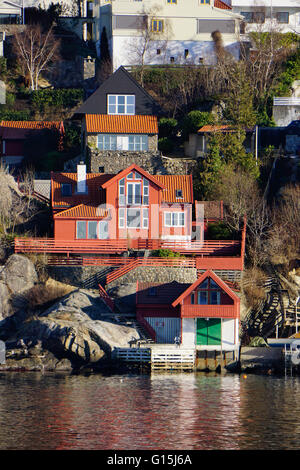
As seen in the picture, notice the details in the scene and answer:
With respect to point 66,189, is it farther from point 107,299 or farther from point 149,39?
point 149,39

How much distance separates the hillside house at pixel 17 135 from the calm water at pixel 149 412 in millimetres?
31790

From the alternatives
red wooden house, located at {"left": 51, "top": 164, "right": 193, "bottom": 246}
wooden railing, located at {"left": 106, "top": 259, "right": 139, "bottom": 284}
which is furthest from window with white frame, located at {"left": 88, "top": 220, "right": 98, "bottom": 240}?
wooden railing, located at {"left": 106, "top": 259, "right": 139, "bottom": 284}

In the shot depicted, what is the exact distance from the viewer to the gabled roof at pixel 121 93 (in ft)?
265

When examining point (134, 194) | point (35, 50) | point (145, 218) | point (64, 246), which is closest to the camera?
point (64, 246)

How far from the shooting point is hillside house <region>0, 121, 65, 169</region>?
84.9 meters

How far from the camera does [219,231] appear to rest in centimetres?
7138

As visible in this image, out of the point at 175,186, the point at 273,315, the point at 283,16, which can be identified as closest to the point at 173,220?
the point at 175,186

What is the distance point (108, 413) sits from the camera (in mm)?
46375

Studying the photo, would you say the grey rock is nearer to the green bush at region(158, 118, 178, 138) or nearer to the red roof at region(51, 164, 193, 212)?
the red roof at region(51, 164, 193, 212)

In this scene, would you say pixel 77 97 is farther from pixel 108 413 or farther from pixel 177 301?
pixel 108 413

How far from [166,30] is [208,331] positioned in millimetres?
44340

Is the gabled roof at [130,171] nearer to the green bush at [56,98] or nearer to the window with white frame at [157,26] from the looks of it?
the green bush at [56,98]

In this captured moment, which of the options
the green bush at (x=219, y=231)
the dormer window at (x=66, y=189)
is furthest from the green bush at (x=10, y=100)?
the green bush at (x=219, y=231)

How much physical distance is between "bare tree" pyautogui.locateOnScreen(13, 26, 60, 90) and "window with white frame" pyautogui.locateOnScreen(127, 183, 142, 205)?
91.7ft
